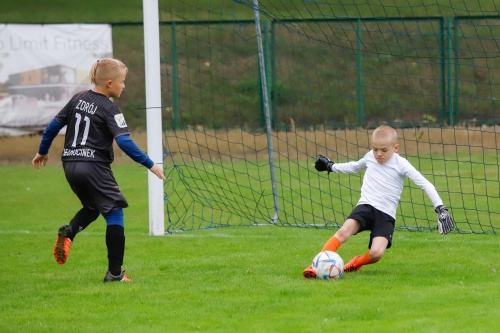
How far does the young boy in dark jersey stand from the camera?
291 inches

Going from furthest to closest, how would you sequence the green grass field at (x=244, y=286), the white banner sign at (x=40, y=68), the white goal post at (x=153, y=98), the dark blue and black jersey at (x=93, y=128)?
the white banner sign at (x=40, y=68) < the white goal post at (x=153, y=98) < the dark blue and black jersey at (x=93, y=128) < the green grass field at (x=244, y=286)

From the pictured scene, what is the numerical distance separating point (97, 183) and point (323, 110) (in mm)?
17272

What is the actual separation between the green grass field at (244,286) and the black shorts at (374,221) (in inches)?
13.0

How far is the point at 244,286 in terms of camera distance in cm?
717

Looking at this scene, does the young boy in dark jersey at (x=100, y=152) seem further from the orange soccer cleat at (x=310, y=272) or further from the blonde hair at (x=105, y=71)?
the orange soccer cleat at (x=310, y=272)

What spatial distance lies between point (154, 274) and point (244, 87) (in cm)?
1610

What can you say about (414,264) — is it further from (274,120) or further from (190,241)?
(274,120)

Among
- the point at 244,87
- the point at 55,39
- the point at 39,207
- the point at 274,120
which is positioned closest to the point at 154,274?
the point at 39,207

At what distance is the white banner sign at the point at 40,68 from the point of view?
2053cm

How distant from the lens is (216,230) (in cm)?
1086

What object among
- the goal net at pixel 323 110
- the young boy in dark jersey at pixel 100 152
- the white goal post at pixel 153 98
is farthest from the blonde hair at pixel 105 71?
the goal net at pixel 323 110

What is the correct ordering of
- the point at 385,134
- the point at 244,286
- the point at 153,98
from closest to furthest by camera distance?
1. the point at 244,286
2. the point at 385,134
3. the point at 153,98

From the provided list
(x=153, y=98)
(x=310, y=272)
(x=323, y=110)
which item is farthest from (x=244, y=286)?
(x=323, y=110)

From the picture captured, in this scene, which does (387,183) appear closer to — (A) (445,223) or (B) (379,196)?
(B) (379,196)
